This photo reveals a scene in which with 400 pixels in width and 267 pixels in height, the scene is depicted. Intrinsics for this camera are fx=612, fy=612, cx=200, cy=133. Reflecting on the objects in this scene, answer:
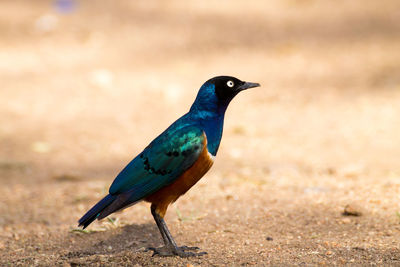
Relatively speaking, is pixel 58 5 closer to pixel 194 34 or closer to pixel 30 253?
pixel 194 34

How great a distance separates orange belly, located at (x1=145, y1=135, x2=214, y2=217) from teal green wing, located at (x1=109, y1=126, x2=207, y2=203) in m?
0.03

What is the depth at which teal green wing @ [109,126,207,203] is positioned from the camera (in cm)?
346

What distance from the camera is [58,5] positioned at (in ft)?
40.7

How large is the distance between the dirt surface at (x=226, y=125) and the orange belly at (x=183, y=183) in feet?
1.06

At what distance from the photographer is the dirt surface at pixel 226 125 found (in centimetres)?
405

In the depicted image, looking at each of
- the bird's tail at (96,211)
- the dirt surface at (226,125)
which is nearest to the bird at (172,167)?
the bird's tail at (96,211)

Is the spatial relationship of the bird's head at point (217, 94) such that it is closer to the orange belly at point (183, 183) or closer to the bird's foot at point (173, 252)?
the orange belly at point (183, 183)

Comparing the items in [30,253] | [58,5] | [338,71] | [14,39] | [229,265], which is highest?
[58,5]

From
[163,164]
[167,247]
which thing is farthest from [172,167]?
[167,247]

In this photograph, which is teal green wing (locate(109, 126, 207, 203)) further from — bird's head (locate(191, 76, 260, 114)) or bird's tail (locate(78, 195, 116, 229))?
bird's head (locate(191, 76, 260, 114))

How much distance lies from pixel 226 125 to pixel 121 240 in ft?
12.5

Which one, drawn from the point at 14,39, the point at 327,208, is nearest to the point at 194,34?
the point at 14,39

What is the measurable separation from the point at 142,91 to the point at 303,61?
101 inches

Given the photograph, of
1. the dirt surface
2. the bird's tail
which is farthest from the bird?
the dirt surface
